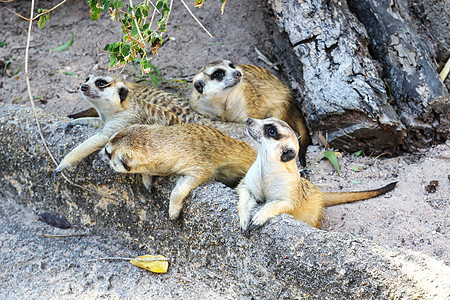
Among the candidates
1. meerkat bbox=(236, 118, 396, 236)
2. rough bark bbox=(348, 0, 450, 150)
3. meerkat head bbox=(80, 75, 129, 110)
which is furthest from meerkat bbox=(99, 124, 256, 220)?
rough bark bbox=(348, 0, 450, 150)

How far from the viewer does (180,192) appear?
2.11 metres

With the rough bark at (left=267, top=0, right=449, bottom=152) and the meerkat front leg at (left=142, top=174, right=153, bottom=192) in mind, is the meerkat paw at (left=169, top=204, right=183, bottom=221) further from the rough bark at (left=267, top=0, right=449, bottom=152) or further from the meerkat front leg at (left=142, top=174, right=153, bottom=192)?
the rough bark at (left=267, top=0, right=449, bottom=152)

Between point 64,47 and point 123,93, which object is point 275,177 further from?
point 64,47

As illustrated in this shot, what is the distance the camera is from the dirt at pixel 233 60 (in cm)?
230

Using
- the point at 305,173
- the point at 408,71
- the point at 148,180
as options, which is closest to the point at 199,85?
the point at 305,173

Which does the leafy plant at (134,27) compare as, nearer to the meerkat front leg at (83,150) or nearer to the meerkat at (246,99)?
the meerkat front leg at (83,150)

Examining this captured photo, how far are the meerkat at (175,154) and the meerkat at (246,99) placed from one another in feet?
2.65

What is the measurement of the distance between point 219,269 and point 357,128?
3.92 ft

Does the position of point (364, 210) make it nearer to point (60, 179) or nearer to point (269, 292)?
point (269, 292)

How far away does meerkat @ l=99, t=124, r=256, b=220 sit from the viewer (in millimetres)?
2094

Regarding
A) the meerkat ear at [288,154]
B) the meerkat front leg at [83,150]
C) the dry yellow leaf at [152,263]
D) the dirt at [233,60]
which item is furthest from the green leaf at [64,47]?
the meerkat ear at [288,154]

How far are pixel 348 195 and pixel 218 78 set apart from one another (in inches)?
44.1

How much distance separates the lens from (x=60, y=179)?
2570mm

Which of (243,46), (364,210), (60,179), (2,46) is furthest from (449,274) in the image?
(2,46)
